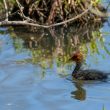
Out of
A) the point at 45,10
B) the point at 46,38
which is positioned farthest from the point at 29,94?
the point at 45,10

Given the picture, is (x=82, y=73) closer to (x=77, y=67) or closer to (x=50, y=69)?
(x=77, y=67)

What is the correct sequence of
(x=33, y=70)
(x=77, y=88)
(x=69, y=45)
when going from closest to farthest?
1. (x=77, y=88)
2. (x=33, y=70)
3. (x=69, y=45)

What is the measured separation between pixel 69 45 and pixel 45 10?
183 cm

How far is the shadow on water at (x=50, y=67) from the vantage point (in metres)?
8.04

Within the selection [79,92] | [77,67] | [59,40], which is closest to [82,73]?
[77,67]

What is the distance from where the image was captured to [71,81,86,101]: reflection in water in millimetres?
8355

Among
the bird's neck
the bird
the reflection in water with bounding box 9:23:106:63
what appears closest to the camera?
the bird

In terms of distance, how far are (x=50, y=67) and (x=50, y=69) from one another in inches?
4.2

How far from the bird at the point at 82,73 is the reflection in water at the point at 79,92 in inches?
7.7

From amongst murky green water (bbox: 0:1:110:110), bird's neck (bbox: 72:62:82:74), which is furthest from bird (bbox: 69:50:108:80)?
murky green water (bbox: 0:1:110:110)

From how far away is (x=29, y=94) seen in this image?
27.4 feet

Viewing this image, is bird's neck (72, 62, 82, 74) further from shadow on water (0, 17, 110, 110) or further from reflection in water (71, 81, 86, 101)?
reflection in water (71, 81, 86, 101)

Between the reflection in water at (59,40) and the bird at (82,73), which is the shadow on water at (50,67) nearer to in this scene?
the reflection in water at (59,40)

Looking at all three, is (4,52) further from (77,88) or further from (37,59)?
(77,88)
